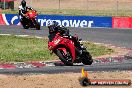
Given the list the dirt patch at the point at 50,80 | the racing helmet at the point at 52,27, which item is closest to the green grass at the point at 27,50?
the racing helmet at the point at 52,27

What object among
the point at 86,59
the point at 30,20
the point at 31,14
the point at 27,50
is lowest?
the point at 27,50

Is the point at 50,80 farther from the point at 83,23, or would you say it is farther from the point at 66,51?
the point at 83,23

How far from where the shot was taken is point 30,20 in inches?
1166

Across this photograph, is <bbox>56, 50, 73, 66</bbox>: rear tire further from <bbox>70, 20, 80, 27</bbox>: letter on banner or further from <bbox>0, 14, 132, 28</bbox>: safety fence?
<bbox>70, 20, 80, 27</bbox>: letter on banner

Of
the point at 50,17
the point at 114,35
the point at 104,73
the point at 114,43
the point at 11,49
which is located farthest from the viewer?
the point at 50,17

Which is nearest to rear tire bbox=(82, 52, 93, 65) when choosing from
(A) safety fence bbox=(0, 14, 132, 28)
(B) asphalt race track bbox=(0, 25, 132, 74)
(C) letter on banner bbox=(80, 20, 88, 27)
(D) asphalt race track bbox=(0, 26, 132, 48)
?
(B) asphalt race track bbox=(0, 25, 132, 74)

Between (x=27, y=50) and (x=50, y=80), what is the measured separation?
7566 mm

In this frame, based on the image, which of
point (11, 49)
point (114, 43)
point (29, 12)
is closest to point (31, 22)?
point (29, 12)

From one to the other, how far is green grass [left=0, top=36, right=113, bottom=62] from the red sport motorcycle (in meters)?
1.74

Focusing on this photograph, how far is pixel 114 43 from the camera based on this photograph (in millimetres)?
23172

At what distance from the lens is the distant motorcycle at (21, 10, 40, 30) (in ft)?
96.4

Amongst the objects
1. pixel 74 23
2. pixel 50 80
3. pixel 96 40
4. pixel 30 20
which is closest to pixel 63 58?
pixel 50 80

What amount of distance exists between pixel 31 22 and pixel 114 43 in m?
8.12

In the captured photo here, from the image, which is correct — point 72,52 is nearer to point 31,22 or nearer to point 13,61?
point 13,61
